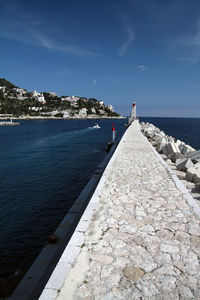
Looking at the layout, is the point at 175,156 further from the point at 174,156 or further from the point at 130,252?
the point at 130,252

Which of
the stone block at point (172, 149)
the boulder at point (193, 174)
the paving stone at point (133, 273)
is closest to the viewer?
the paving stone at point (133, 273)

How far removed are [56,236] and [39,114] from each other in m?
140

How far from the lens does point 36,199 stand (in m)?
9.23

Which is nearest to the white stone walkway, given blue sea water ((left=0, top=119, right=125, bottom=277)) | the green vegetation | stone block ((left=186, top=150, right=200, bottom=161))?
blue sea water ((left=0, top=119, right=125, bottom=277))

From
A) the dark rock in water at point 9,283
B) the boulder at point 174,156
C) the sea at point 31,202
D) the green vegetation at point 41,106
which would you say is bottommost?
the sea at point 31,202

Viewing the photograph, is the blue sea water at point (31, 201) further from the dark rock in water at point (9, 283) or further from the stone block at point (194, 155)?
the stone block at point (194, 155)

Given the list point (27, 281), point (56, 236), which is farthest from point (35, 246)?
point (27, 281)

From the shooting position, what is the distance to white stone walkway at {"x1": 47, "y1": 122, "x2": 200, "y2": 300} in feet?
8.39

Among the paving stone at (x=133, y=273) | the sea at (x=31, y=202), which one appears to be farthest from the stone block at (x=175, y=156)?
the paving stone at (x=133, y=273)

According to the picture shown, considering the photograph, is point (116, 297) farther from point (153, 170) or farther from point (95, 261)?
point (153, 170)

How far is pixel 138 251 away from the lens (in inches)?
128

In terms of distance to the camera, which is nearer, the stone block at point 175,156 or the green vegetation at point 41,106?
the stone block at point 175,156

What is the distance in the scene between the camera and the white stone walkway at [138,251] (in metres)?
2.56

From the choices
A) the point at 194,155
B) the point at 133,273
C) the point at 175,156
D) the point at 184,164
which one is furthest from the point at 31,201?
the point at 194,155
